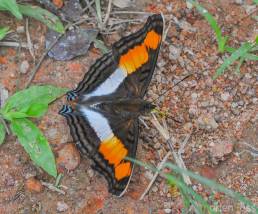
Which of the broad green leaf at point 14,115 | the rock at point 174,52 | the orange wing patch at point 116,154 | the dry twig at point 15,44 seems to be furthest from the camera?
the rock at point 174,52

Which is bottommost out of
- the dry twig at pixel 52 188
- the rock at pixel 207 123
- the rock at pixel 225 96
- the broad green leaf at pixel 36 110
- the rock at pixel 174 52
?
the dry twig at pixel 52 188

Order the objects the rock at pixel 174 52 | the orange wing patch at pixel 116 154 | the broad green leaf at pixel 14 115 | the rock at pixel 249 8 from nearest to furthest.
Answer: the orange wing patch at pixel 116 154, the broad green leaf at pixel 14 115, the rock at pixel 174 52, the rock at pixel 249 8

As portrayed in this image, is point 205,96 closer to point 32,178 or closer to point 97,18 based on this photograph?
point 97,18

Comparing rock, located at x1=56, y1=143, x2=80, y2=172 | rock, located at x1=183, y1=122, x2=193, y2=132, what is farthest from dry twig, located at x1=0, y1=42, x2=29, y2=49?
rock, located at x1=183, y1=122, x2=193, y2=132

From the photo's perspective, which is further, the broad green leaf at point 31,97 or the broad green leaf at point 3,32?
the broad green leaf at point 3,32

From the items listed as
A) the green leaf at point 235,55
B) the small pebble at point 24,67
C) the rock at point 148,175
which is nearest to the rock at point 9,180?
the small pebble at point 24,67

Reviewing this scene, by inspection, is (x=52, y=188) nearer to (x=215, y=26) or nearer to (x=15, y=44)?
(x=15, y=44)

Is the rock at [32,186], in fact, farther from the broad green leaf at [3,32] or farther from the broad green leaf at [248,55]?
the broad green leaf at [248,55]
